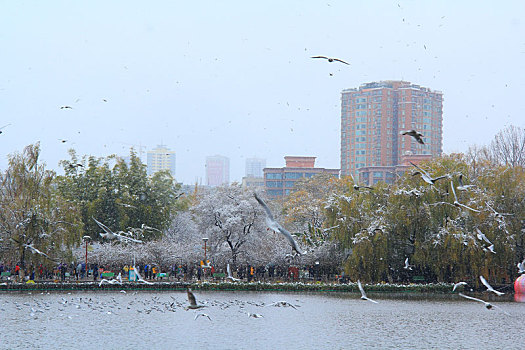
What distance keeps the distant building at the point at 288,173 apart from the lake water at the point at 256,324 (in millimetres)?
101615

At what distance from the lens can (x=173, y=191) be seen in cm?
6341

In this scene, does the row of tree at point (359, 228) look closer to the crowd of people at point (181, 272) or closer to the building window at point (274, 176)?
the crowd of people at point (181, 272)

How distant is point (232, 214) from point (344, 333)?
985 inches

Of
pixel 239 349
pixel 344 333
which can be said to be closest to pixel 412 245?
pixel 344 333

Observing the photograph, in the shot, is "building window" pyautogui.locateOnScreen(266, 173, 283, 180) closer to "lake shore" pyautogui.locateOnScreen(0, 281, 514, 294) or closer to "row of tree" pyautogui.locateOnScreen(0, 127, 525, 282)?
"row of tree" pyautogui.locateOnScreen(0, 127, 525, 282)

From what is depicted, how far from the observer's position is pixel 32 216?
40812 millimetres

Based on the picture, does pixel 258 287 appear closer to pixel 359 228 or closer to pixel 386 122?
pixel 359 228

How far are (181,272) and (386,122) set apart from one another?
10836 cm

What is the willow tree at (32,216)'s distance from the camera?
4062 cm

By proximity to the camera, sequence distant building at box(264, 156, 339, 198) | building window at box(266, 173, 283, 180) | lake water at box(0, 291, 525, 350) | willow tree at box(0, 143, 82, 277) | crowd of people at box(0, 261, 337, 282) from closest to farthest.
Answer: lake water at box(0, 291, 525, 350)
willow tree at box(0, 143, 82, 277)
crowd of people at box(0, 261, 337, 282)
distant building at box(264, 156, 339, 198)
building window at box(266, 173, 283, 180)

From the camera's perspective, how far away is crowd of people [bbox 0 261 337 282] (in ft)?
146

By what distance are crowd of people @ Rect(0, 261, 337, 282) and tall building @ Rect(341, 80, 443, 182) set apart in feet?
331

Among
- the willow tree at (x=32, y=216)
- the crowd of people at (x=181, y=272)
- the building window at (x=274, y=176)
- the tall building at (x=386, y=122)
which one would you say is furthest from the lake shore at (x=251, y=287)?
the tall building at (x=386, y=122)

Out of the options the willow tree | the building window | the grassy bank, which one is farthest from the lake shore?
the building window
